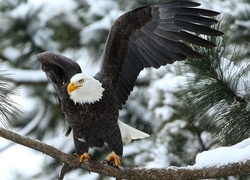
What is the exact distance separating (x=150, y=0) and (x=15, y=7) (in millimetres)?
957

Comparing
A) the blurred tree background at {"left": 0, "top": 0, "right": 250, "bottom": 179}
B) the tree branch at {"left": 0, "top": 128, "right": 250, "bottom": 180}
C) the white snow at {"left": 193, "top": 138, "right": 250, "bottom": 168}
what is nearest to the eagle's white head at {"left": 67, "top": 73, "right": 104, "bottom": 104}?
the tree branch at {"left": 0, "top": 128, "right": 250, "bottom": 180}

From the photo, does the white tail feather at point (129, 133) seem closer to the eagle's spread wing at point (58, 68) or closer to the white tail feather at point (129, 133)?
the white tail feather at point (129, 133)

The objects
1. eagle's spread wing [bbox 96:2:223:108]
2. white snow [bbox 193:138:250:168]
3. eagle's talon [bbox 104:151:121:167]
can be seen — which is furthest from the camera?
eagle's spread wing [bbox 96:2:223:108]

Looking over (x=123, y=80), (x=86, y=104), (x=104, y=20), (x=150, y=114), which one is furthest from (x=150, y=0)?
(x=86, y=104)

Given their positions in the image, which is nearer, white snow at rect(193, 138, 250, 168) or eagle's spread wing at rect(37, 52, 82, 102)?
white snow at rect(193, 138, 250, 168)

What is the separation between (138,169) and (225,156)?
15.7 inches

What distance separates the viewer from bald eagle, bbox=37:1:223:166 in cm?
337

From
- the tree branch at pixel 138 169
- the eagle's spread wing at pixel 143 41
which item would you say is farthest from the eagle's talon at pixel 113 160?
the eagle's spread wing at pixel 143 41

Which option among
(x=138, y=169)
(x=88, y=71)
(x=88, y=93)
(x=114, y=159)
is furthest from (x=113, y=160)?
(x=88, y=71)

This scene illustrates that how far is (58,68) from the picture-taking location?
12.6 feet

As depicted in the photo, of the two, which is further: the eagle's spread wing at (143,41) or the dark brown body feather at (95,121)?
the eagle's spread wing at (143,41)

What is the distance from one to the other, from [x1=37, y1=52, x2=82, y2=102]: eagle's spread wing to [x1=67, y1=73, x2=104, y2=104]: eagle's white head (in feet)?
0.79

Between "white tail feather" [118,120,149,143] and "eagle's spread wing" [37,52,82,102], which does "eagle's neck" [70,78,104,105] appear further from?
"white tail feather" [118,120,149,143]

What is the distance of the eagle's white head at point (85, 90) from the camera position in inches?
131
